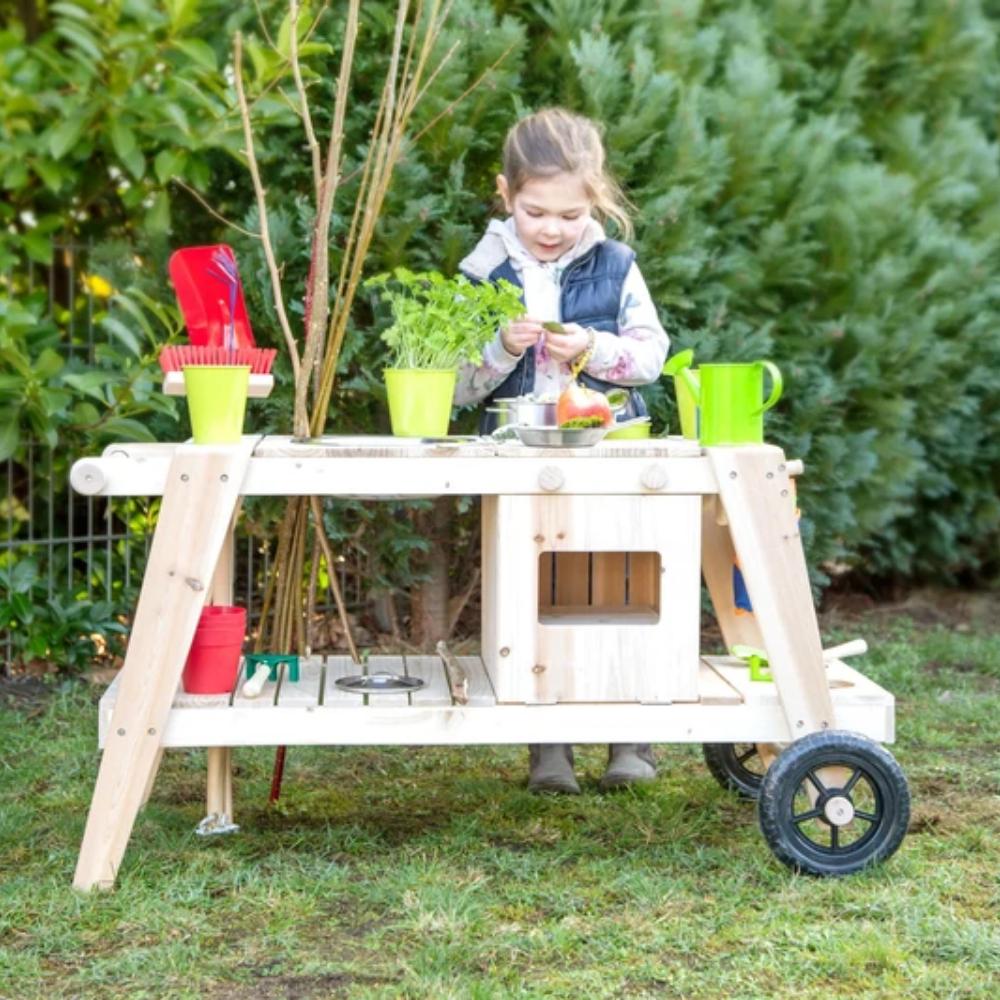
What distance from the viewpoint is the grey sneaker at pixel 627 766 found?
3.65m

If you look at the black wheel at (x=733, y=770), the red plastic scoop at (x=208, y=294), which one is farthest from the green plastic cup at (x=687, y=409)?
the red plastic scoop at (x=208, y=294)

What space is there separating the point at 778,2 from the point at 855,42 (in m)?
0.44

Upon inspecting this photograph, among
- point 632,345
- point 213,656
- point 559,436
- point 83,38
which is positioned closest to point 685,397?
point 632,345

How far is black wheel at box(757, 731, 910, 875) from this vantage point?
2918mm

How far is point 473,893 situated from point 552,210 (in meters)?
1.43

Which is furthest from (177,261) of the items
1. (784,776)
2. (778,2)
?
(778,2)

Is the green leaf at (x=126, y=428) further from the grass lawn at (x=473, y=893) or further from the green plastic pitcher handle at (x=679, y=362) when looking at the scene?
the green plastic pitcher handle at (x=679, y=362)

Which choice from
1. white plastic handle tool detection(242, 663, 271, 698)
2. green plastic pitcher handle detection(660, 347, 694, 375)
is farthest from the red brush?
green plastic pitcher handle detection(660, 347, 694, 375)

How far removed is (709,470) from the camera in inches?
116

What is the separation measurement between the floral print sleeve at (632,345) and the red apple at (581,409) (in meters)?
0.44

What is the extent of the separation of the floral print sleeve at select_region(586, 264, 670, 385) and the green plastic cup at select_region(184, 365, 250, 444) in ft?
2.74

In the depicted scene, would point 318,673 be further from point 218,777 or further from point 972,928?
point 972,928

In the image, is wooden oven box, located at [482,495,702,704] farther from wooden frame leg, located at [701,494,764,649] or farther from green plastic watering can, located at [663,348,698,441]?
wooden frame leg, located at [701,494,764,649]

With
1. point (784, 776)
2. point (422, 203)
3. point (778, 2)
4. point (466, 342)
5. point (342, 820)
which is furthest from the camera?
point (778, 2)
